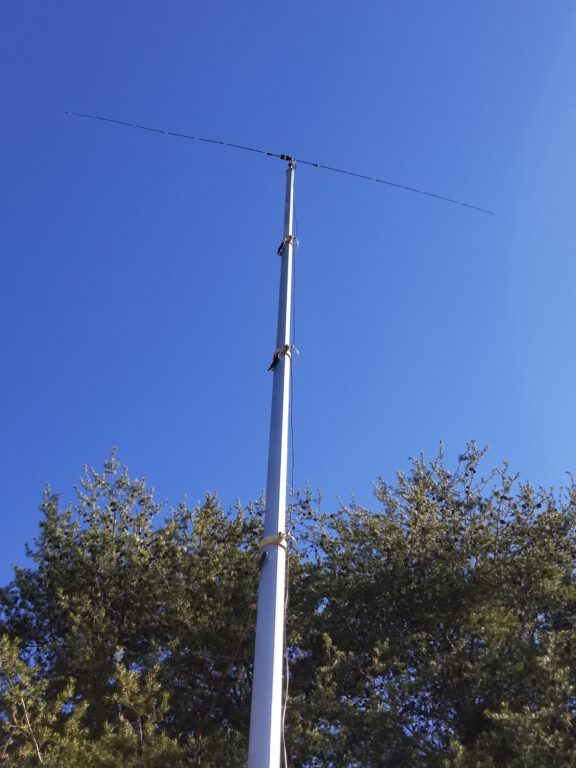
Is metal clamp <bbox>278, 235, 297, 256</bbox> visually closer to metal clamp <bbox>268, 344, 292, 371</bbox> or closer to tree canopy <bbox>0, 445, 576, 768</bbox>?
metal clamp <bbox>268, 344, 292, 371</bbox>

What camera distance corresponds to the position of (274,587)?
20.3 feet

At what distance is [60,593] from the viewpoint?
13.7m

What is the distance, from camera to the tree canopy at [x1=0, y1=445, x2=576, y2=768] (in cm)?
1195

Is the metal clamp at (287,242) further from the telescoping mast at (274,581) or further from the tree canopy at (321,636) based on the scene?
the tree canopy at (321,636)

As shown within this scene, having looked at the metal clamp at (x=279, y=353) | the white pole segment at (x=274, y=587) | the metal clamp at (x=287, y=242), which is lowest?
the white pole segment at (x=274, y=587)

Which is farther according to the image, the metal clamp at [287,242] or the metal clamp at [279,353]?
the metal clamp at [287,242]

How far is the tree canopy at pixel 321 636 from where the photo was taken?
1195 centimetres

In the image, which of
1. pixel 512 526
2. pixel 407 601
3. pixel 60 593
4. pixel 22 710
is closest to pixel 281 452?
pixel 22 710

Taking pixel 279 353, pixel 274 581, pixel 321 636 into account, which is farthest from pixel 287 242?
pixel 321 636

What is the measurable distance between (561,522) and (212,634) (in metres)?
7.51

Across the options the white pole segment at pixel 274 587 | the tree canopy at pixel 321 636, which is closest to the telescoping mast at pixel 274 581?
the white pole segment at pixel 274 587

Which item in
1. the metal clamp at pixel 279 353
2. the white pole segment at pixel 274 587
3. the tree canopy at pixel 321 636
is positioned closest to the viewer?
the white pole segment at pixel 274 587

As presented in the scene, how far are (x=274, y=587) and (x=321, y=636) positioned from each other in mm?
9695

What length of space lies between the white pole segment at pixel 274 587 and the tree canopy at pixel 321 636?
637 centimetres
